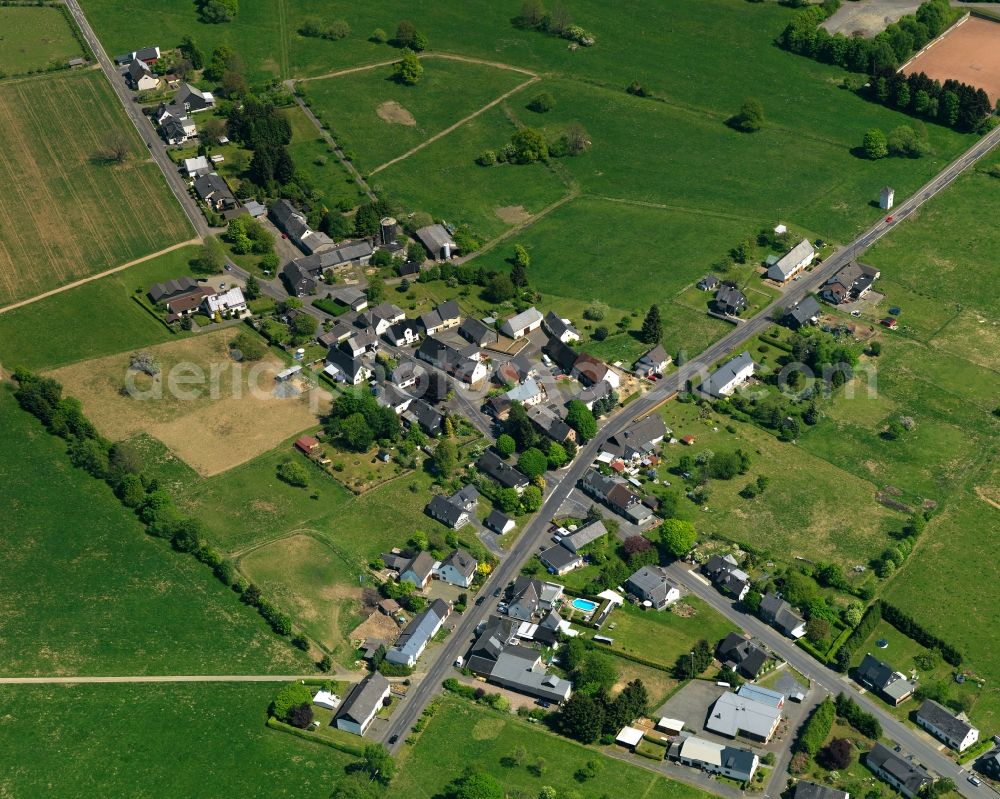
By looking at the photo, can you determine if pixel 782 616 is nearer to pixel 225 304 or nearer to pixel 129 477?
pixel 129 477

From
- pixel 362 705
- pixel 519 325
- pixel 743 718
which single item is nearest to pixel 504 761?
pixel 362 705

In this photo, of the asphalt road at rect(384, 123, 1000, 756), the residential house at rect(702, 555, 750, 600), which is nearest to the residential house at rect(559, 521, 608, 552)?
the asphalt road at rect(384, 123, 1000, 756)

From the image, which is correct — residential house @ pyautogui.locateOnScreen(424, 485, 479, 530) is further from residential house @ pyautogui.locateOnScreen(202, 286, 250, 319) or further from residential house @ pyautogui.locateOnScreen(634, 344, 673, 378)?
residential house @ pyautogui.locateOnScreen(202, 286, 250, 319)

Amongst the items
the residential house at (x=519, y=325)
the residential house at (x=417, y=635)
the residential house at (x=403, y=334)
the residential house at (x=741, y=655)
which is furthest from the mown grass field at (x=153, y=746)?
the residential house at (x=519, y=325)

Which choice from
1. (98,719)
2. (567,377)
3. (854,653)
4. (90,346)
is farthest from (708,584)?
(90,346)

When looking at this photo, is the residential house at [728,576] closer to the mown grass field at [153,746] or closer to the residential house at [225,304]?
the mown grass field at [153,746]
